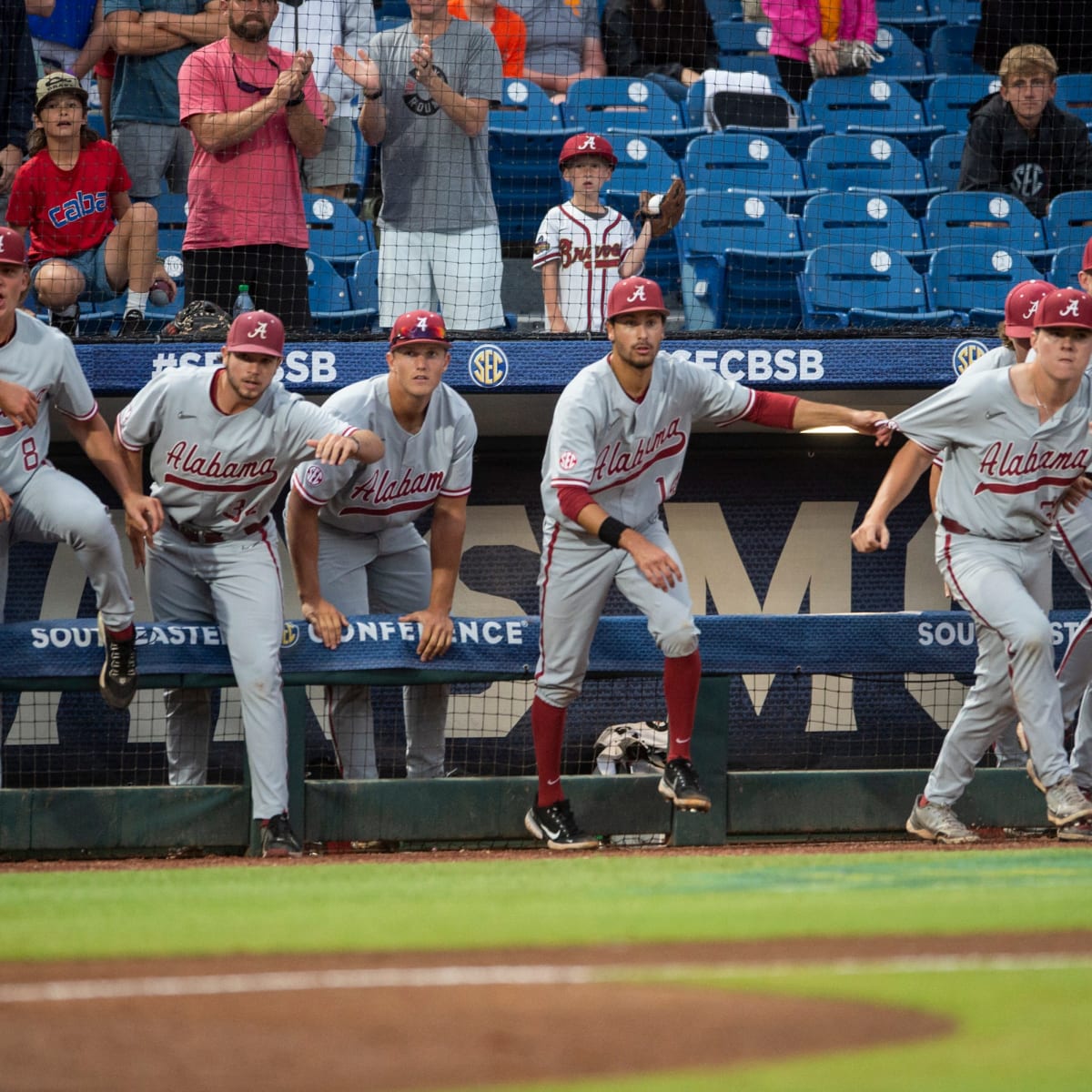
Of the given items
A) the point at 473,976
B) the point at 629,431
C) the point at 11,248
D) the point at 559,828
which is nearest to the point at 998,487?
the point at 629,431

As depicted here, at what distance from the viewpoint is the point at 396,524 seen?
257 inches

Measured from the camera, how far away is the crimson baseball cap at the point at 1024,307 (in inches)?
235

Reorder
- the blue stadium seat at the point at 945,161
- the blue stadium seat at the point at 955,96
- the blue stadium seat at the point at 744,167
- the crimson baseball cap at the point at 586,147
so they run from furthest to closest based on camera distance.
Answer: the blue stadium seat at the point at 955,96 < the blue stadium seat at the point at 945,161 < the blue stadium seat at the point at 744,167 < the crimson baseball cap at the point at 586,147

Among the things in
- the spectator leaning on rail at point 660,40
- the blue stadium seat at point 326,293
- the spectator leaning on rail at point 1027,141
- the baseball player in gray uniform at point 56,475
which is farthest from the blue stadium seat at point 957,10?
the baseball player in gray uniform at point 56,475

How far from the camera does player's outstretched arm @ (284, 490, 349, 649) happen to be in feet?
20.1

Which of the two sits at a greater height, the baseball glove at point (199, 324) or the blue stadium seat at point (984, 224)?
the blue stadium seat at point (984, 224)

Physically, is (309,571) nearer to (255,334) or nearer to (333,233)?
(255,334)

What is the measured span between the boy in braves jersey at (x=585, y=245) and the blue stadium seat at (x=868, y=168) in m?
2.11

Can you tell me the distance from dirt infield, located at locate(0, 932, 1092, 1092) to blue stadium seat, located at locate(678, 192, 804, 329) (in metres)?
5.63

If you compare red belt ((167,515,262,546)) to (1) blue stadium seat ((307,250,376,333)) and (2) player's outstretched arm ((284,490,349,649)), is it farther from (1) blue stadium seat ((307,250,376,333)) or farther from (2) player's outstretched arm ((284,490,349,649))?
(1) blue stadium seat ((307,250,376,333))

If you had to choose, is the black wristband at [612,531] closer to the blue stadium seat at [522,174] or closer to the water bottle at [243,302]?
the water bottle at [243,302]

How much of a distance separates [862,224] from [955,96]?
Result: 1.96 m

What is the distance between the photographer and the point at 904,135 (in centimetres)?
995

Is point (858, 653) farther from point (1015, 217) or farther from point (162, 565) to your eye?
point (1015, 217)
